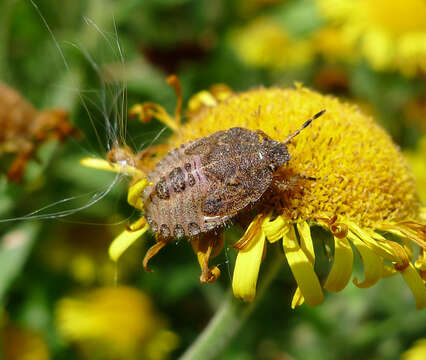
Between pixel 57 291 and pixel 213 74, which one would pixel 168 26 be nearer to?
pixel 213 74

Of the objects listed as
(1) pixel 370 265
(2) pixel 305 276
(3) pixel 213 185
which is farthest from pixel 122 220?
(1) pixel 370 265

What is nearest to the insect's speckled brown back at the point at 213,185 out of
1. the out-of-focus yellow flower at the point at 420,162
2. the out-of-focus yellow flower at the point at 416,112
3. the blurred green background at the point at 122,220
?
the blurred green background at the point at 122,220

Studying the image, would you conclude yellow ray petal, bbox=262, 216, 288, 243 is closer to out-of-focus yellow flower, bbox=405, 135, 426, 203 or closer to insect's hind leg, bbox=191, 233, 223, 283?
insect's hind leg, bbox=191, 233, 223, 283

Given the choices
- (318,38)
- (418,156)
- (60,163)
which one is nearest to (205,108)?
(60,163)

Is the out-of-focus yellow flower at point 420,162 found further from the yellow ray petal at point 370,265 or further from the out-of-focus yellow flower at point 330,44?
the yellow ray petal at point 370,265

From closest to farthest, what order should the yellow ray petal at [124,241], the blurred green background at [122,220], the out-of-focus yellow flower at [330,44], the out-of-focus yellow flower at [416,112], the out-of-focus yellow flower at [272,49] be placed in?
the yellow ray petal at [124,241]
the blurred green background at [122,220]
the out-of-focus yellow flower at [416,112]
the out-of-focus yellow flower at [330,44]
the out-of-focus yellow flower at [272,49]

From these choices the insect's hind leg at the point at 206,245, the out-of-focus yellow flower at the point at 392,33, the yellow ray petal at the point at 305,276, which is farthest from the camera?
the out-of-focus yellow flower at the point at 392,33
